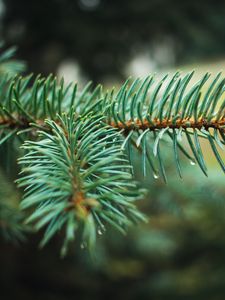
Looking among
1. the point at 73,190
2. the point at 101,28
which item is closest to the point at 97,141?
the point at 73,190

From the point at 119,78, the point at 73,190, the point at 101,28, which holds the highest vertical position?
the point at 101,28

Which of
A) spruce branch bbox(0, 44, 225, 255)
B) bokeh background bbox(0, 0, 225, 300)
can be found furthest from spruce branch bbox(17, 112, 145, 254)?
bokeh background bbox(0, 0, 225, 300)

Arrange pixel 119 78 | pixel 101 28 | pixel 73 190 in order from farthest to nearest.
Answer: pixel 119 78 < pixel 101 28 < pixel 73 190

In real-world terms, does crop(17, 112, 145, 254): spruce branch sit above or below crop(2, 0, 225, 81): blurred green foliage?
below

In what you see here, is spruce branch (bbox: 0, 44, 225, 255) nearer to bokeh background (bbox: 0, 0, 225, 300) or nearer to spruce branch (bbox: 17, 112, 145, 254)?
spruce branch (bbox: 17, 112, 145, 254)

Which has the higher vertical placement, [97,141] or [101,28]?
[101,28]

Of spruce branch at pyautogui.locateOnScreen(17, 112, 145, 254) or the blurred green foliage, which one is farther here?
the blurred green foliage

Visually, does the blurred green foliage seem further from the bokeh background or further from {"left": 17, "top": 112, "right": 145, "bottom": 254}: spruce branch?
{"left": 17, "top": 112, "right": 145, "bottom": 254}: spruce branch

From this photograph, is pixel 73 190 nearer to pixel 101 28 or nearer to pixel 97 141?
pixel 97 141
